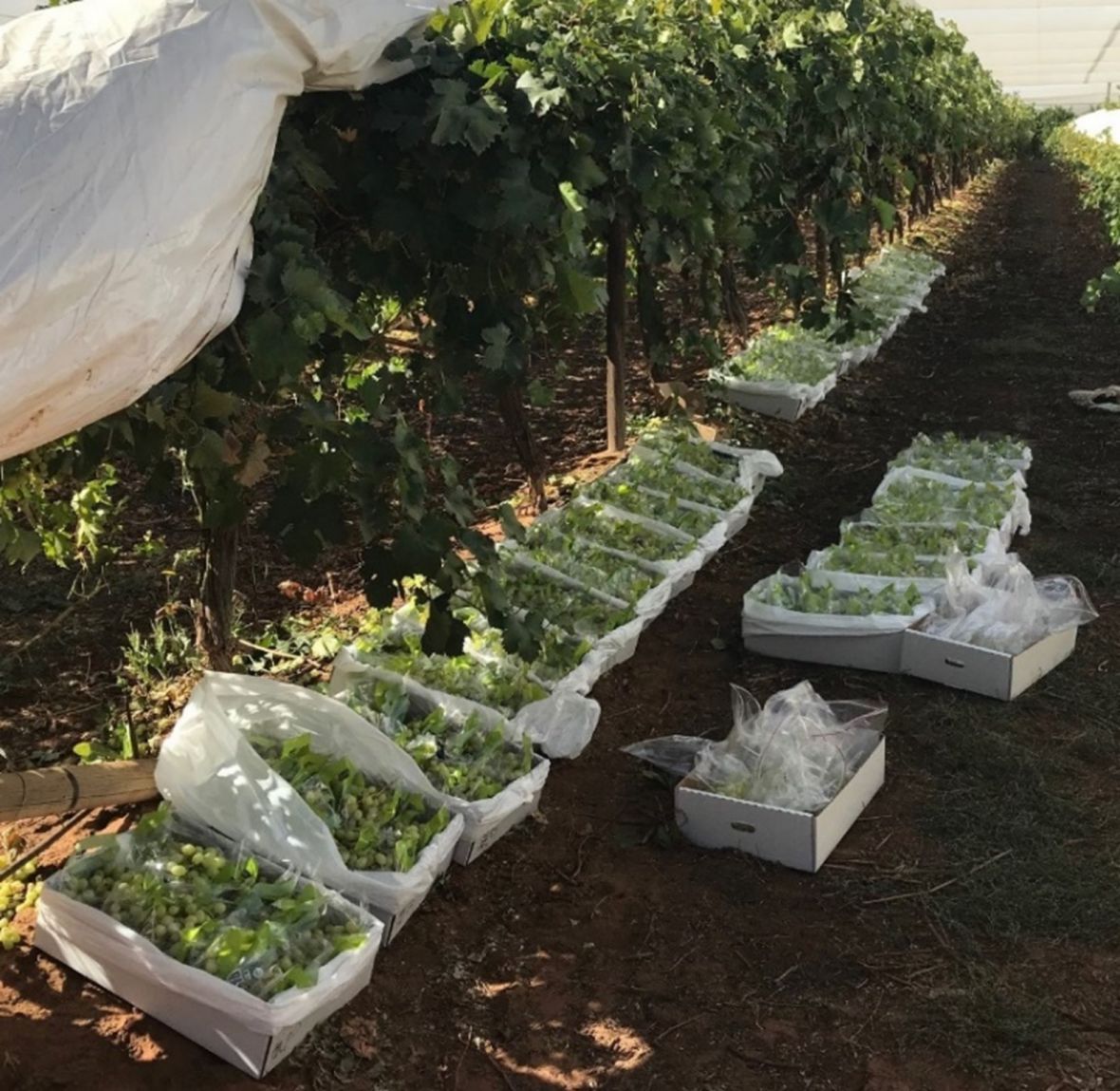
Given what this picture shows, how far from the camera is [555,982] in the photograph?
3158 millimetres

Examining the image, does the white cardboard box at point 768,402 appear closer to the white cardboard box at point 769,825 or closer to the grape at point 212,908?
the white cardboard box at point 769,825

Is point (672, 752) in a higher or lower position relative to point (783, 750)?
lower

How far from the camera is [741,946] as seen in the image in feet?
10.8

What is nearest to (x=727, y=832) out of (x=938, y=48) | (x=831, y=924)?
(x=831, y=924)

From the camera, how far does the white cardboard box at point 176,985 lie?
2.62 m

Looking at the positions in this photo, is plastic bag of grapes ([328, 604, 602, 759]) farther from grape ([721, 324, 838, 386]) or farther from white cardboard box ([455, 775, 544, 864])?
grape ([721, 324, 838, 386])

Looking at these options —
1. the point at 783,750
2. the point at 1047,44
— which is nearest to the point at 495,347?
the point at 783,750

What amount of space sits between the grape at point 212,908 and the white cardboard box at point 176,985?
0.04 metres

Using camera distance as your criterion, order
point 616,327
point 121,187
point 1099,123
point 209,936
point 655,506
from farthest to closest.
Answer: point 1099,123 < point 616,327 < point 655,506 < point 209,936 < point 121,187

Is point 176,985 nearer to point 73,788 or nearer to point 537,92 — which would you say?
point 73,788

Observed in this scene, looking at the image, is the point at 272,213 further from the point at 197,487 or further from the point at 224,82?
the point at 197,487

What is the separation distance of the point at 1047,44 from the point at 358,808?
160ft

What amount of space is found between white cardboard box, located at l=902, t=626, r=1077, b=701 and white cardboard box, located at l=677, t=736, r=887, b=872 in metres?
0.91

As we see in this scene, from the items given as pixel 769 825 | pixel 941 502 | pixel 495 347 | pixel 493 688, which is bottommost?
pixel 941 502
